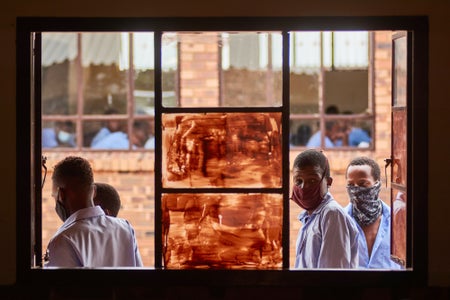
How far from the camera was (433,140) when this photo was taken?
4.03 m

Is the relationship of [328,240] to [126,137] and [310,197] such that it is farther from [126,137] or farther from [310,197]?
[126,137]

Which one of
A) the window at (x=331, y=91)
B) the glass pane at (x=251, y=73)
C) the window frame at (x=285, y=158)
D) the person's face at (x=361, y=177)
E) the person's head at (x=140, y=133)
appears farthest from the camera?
the person's head at (x=140, y=133)

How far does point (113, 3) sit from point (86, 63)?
3.92 meters

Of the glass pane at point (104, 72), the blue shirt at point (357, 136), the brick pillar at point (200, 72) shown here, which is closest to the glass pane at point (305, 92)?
the blue shirt at point (357, 136)

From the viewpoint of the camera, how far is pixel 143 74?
783cm

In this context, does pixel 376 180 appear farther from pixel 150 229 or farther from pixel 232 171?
pixel 150 229

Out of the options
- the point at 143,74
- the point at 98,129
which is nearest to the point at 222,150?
the point at 143,74

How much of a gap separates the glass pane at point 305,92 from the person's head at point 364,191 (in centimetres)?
215

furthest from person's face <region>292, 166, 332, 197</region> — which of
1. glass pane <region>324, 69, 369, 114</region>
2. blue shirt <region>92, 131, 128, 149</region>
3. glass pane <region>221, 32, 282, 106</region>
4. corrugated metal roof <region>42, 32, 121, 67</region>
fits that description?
corrugated metal roof <region>42, 32, 121, 67</region>

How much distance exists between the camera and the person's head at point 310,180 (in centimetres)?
489

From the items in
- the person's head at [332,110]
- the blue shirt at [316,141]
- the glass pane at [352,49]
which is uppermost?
the glass pane at [352,49]

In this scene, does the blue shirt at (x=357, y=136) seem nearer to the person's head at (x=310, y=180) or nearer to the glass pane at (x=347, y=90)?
the glass pane at (x=347, y=90)

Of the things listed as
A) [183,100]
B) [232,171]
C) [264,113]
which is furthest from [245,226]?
[183,100]

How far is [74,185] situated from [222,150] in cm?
102
